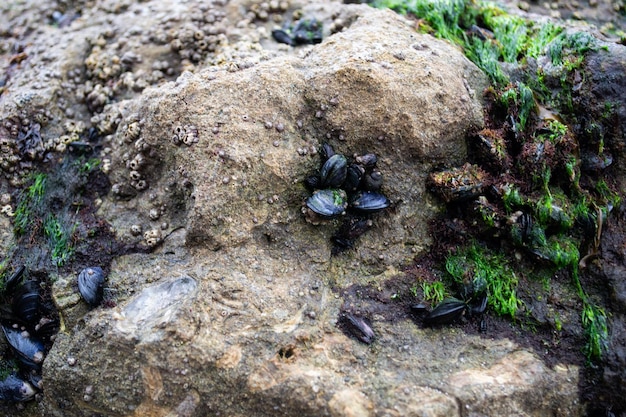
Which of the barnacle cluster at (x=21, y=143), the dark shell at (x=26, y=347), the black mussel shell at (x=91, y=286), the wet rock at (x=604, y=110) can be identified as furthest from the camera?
the barnacle cluster at (x=21, y=143)

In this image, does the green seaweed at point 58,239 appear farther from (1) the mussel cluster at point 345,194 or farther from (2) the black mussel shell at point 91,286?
(1) the mussel cluster at point 345,194

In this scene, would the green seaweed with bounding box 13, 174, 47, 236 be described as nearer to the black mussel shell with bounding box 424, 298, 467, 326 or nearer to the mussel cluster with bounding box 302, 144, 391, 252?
the mussel cluster with bounding box 302, 144, 391, 252

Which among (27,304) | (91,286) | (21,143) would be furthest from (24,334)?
(21,143)

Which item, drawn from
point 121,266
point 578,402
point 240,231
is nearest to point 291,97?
point 240,231

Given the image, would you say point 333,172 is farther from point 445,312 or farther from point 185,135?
point 445,312

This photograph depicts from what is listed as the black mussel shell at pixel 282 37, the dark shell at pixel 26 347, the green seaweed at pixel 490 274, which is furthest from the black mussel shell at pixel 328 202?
the dark shell at pixel 26 347

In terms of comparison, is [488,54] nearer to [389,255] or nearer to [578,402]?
[389,255]
